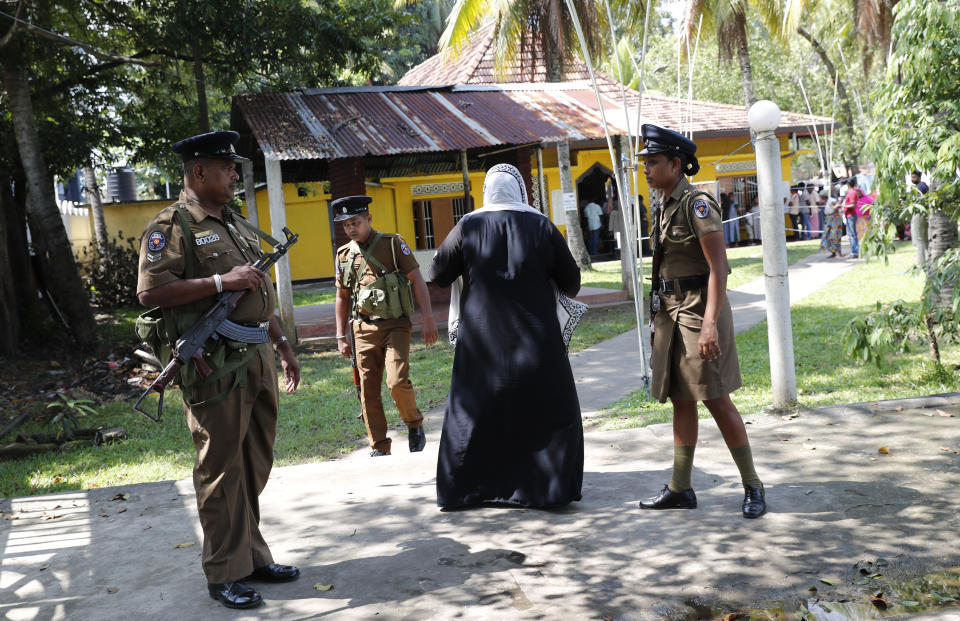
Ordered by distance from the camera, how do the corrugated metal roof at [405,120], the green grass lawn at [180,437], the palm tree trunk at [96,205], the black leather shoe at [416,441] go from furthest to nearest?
1. the palm tree trunk at [96,205]
2. the corrugated metal roof at [405,120]
3. the green grass lawn at [180,437]
4. the black leather shoe at [416,441]

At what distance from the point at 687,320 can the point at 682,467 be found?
78cm

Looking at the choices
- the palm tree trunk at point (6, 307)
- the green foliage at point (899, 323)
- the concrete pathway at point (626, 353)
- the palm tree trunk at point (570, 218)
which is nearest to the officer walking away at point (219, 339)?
the concrete pathway at point (626, 353)

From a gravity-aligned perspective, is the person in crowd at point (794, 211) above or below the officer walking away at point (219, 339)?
above

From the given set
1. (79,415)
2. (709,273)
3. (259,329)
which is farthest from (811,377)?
(79,415)

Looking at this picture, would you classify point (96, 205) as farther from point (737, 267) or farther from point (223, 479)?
point (223, 479)

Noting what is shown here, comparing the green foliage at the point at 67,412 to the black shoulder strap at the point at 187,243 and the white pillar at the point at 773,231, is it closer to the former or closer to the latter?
the black shoulder strap at the point at 187,243

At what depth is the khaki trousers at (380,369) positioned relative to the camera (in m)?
6.17

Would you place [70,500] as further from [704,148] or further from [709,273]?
[704,148]

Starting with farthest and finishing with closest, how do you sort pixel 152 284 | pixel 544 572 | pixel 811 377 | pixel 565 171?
pixel 565 171 < pixel 811 377 < pixel 544 572 < pixel 152 284

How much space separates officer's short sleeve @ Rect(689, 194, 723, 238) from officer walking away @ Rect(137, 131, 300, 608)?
6.80ft

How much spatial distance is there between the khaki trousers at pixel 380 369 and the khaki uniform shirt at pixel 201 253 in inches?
87.7

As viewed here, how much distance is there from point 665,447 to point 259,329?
3023mm

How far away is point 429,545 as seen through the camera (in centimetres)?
420

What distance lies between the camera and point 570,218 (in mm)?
19953
